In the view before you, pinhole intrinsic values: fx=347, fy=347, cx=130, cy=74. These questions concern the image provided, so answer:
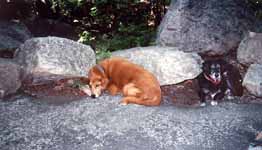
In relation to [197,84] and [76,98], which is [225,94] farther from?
[76,98]

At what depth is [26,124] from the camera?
5.64 m

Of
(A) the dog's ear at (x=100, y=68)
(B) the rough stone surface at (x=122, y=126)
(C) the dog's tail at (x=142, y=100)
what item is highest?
(A) the dog's ear at (x=100, y=68)

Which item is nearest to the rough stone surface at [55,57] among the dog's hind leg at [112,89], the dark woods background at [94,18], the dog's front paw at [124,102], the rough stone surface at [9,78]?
the rough stone surface at [9,78]

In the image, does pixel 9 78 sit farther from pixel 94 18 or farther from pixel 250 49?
pixel 250 49

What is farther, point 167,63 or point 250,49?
point 250,49

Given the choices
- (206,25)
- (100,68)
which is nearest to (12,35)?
(100,68)

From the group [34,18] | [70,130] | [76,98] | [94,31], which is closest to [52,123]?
[70,130]

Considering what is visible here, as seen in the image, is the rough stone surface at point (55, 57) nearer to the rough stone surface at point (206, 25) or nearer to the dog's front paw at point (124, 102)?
the dog's front paw at point (124, 102)

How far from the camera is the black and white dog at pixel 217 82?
21.9 feet

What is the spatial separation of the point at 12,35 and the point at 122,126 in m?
5.51

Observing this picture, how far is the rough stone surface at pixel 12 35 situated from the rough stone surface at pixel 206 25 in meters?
3.85

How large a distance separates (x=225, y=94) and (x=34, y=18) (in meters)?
7.35

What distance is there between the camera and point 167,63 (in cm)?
750

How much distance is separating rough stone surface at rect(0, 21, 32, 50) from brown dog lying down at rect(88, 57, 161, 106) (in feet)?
10.6
